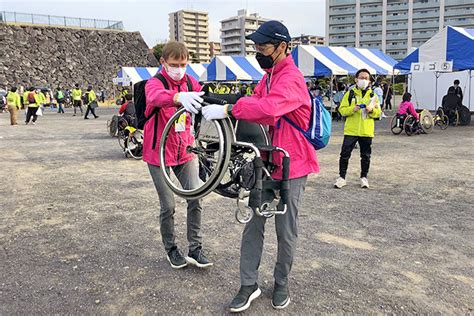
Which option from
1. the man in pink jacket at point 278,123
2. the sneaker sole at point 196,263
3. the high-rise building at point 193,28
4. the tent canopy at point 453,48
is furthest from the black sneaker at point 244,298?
the high-rise building at point 193,28

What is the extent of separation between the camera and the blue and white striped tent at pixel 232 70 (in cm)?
2083

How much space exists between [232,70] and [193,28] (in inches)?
4840

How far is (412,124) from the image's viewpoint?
1271 centimetres

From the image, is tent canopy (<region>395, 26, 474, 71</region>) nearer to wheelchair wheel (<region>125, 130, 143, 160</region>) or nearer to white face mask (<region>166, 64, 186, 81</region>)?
wheelchair wheel (<region>125, 130, 143, 160</region>)

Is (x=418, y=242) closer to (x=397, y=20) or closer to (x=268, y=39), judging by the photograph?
(x=268, y=39)

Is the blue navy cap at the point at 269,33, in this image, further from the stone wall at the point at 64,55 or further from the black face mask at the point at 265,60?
the stone wall at the point at 64,55

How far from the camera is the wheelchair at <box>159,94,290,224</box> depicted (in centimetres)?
258

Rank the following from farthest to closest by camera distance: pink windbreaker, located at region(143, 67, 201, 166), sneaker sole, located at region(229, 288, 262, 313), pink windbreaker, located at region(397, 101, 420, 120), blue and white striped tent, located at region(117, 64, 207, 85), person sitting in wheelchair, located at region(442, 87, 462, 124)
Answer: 1. blue and white striped tent, located at region(117, 64, 207, 85)
2. person sitting in wheelchair, located at region(442, 87, 462, 124)
3. pink windbreaker, located at region(397, 101, 420, 120)
4. pink windbreaker, located at region(143, 67, 201, 166)
5. sneaker sole, located at region(229, 288, 262, 313)

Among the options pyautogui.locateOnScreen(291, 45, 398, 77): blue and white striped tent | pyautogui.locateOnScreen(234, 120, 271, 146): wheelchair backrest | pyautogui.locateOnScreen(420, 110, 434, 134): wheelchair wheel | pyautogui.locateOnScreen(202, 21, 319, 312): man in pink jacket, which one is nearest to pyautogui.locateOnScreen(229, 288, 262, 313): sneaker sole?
pyautogui.locateOnScreen(202, 21, 319, 312): man in pink jacket

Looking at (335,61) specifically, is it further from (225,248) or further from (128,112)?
(225,248)

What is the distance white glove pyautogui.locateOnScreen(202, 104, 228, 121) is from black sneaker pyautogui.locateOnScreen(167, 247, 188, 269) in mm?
1542

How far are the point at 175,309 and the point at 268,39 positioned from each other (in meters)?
1.91

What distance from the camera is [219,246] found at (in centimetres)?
410

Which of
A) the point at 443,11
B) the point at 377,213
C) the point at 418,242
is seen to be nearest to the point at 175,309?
the point at 418,242
